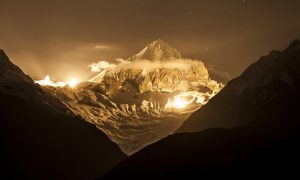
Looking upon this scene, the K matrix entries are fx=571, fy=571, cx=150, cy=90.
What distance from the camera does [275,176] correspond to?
481 ft

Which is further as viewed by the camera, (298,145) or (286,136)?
(286,136)

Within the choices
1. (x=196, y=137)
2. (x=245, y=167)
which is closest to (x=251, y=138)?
(x=196, y=137)

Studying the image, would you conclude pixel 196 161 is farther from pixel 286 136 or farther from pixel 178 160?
pixel 286 136

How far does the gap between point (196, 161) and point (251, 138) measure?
27.4 metres

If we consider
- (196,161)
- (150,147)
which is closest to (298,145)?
(196,161)

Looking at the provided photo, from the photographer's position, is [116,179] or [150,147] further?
[150,147]

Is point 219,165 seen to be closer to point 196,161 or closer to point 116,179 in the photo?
point 196,161

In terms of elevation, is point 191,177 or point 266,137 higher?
point 266,137

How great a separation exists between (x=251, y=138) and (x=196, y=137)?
1732 centimetres

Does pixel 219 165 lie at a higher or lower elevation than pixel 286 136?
lower

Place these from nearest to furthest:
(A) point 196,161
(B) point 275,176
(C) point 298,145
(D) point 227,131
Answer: (B) point 275,176
(A) point 196,161
(C) point 298,145
(D) point 227,131

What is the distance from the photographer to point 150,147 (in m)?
183

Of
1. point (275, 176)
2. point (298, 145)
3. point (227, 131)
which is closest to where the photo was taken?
point (275, 176)

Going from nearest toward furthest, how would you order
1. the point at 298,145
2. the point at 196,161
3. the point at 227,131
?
the point at 196,161
the point at 298,145
the point at 227,131
